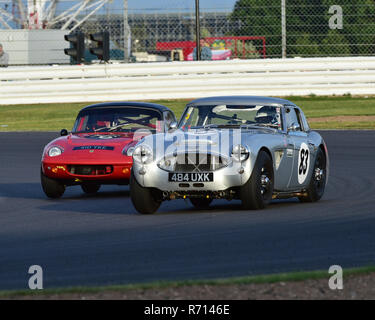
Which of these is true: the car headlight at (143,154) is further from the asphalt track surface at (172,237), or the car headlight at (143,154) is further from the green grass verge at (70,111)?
the green grass verge at (70,111)

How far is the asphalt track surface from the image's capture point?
22.2 feet

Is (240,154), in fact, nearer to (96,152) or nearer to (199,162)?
(199,162)

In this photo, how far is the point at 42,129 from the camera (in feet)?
79.4

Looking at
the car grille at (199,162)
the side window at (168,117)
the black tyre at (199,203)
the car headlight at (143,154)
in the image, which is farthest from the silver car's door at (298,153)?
the side window at (168,117)

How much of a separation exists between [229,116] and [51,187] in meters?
2.64

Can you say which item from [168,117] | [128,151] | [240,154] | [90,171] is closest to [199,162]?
[240,154]

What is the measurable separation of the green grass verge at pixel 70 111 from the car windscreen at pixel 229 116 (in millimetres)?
12454

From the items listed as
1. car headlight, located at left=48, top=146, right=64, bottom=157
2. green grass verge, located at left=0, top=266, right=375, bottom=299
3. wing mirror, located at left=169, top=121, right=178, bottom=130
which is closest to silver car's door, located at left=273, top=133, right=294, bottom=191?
wing mirror, located at left=169, top=121, right=178, bottom=130

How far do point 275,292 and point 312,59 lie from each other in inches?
869

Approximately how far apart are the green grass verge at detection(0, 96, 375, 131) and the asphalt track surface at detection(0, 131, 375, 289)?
1217 cm

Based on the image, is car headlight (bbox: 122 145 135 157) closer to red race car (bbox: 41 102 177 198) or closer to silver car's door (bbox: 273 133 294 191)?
red race car (bbox: 41 102 177 198)

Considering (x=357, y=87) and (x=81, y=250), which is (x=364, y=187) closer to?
(x=81, y=250)

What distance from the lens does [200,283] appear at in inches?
237

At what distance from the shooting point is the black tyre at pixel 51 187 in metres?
12.3
